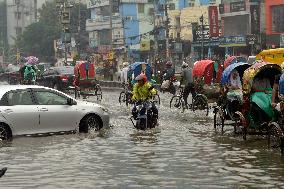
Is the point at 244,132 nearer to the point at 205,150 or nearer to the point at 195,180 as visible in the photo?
the point at 205,150

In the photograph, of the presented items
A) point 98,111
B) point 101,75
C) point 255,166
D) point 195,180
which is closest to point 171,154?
point 255,166

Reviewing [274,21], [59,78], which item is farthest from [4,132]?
[274,21]

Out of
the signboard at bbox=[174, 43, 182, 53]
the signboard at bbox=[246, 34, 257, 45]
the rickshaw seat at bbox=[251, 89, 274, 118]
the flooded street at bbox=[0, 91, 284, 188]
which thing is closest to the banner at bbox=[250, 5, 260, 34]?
the signboard at bbox=[246, 34, 257, 45]

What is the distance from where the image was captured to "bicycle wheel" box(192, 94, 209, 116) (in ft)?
78.7

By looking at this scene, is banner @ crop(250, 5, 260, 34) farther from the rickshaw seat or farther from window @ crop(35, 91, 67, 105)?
the rickshaw seat

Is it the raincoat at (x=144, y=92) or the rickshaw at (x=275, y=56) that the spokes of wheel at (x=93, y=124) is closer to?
the raincoat at (x=144, y=92)

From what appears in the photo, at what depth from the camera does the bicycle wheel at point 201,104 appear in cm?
2398

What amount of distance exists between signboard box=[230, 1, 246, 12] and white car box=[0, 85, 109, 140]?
4371cm

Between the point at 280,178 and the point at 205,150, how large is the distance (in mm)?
3743

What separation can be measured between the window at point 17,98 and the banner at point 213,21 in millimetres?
49180

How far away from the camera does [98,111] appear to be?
1834 centimetres

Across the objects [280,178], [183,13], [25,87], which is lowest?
[280,178]

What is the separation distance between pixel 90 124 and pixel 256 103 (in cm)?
467

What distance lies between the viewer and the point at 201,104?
24.3 m
